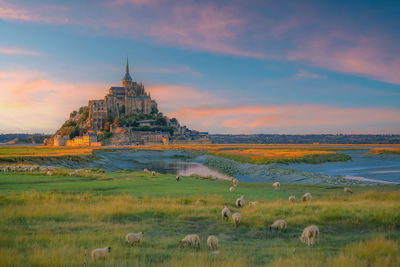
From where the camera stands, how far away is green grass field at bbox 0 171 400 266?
30.4 ft

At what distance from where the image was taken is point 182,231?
45.1 ft

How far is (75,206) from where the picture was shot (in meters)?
17.2

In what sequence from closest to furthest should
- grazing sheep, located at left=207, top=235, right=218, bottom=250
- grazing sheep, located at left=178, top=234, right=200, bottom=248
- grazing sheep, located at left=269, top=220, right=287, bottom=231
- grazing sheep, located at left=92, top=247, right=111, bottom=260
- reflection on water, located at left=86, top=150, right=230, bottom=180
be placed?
grazing sheep, located at left=92, top=247, right=111, bottom=260 → grazing sheep, located at left=207, top=235, right=218, bottom=250 → grazing sheep, located at left=178, top=234, right=200, bottom=248 → grazing sheep, located at left=269, top=220, right=287, bottom=231 → reflection on water, located at left=86, top=150, right=230, bottom=180

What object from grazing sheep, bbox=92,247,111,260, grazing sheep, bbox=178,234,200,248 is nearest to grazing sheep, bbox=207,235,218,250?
grazing sheep, bbox=178,234,200,248

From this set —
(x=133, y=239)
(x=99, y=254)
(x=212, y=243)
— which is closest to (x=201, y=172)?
(x=133, y=239)

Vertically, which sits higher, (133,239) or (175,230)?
(133,239)

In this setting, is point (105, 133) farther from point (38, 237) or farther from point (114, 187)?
point (38, 237)

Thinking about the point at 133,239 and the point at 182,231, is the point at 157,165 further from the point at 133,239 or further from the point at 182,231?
the point at 133,239

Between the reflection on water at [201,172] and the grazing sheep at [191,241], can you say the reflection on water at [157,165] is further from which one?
the grazing sheep at [191,241]

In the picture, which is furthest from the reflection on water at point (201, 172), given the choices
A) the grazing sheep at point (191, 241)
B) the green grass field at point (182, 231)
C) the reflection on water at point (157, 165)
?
the grazing sheep at point (191, 241)

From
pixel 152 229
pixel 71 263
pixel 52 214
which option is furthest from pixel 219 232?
pixel 52 214

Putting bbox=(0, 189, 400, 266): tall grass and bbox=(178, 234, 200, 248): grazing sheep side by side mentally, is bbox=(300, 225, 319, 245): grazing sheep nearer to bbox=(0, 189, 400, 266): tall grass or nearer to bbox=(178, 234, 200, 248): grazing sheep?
bbox=(0, 189, 400, 266): tall grass

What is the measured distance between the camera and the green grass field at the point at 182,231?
9266 millimetres

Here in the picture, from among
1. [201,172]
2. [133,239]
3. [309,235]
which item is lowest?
[201,172]
